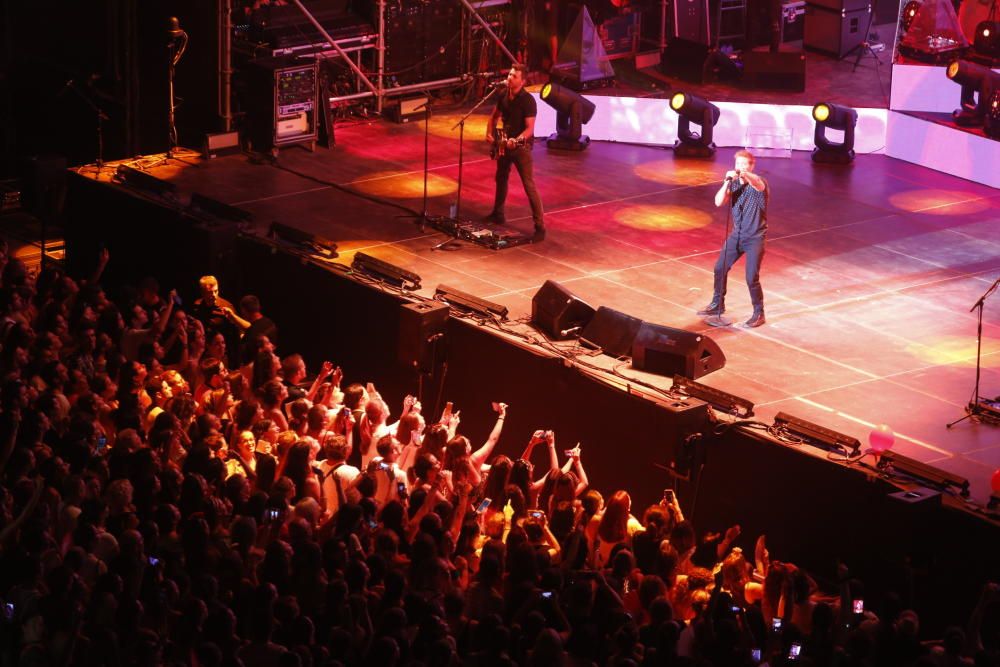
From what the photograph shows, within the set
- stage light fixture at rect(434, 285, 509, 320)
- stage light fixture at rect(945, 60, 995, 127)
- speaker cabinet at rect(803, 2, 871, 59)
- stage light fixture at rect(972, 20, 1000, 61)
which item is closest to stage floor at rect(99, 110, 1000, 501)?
stage light fixture at rect(434, 285, 509, 320)

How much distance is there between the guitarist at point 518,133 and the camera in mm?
12758

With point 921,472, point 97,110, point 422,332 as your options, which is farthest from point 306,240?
point 921,472

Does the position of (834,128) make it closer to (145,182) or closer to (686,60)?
(686,60)

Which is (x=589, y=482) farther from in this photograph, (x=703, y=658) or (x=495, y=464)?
(x=703, y=658)

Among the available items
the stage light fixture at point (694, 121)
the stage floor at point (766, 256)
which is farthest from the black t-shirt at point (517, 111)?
the stage light fixture at point (694, 121)

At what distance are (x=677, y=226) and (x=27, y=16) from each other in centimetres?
772

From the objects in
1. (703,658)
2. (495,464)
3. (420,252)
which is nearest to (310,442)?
(495,464)

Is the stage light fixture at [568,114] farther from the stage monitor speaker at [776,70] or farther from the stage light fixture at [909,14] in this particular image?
the stage light fixture at [909,14]

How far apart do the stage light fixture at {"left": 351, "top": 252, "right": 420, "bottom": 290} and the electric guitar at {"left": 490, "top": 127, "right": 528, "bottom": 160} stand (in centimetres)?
145

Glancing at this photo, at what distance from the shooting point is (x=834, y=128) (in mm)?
15625

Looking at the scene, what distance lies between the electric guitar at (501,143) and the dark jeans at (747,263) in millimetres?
2176

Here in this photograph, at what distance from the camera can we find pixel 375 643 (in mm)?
6559

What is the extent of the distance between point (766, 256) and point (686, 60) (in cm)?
540

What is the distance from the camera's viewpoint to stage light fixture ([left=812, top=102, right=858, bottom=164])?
15.4 meters
